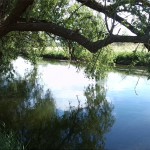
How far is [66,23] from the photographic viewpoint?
10.4 metres

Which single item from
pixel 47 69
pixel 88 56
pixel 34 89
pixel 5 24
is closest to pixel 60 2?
pixel 88 56

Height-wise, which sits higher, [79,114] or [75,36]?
[75,36]

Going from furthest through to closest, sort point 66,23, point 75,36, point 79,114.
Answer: point 79,114, point 66,23, point 75,36

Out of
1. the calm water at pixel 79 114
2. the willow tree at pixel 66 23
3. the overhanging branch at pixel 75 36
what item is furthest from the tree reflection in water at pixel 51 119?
the overhanging branch at pixel 75 36

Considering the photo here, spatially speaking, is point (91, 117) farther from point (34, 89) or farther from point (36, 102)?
point (34, 89)

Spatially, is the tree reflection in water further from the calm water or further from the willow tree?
the willow tree

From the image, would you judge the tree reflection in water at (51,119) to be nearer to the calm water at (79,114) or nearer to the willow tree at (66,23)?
the calm water at (79,114)

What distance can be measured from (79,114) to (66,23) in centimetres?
440

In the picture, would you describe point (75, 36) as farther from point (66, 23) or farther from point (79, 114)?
point (79, 114)

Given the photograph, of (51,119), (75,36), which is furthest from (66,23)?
(51,119)

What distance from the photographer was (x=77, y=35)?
29.6 feet

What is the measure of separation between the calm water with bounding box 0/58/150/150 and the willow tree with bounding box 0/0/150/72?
1.11 m

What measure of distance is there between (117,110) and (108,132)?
3.26m

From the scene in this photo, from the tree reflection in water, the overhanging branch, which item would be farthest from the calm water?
the overhanging branch
